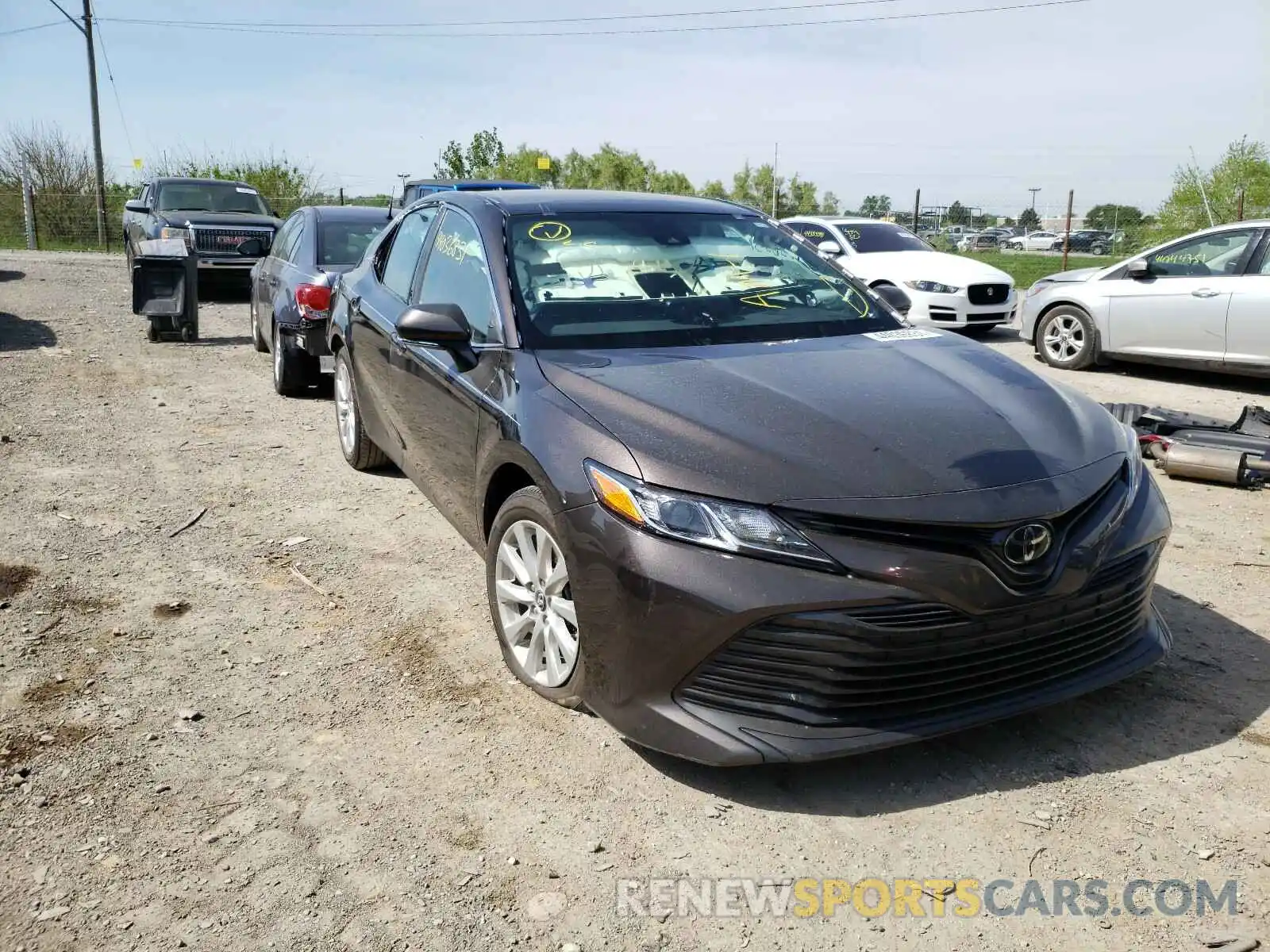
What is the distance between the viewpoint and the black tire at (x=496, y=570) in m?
3.14

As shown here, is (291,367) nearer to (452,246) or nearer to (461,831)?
(452,246)

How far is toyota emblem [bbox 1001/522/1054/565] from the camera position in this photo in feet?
9.15

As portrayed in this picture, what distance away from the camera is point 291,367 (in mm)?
8430

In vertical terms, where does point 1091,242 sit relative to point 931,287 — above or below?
above

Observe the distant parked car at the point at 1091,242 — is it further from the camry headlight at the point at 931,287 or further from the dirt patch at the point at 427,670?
the dirt patch at the point at 427,670

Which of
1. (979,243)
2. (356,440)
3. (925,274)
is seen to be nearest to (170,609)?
(356,440)

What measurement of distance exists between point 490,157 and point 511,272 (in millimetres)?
35126

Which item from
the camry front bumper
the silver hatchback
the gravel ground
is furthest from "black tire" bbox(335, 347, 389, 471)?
the silver hatchback

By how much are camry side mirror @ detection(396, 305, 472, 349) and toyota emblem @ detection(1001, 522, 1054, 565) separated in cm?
201

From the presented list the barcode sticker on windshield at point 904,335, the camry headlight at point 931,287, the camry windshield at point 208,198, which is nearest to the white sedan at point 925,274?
the camry headlight at point 931,287

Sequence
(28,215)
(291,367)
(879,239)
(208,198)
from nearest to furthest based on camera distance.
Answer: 1. (291,367)
2. (879,239)
3. (208,198)
4. (28,215)

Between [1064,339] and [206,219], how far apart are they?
11906 millimetres

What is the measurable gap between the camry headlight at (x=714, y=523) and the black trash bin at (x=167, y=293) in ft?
33.0

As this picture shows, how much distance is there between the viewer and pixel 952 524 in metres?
2.73
